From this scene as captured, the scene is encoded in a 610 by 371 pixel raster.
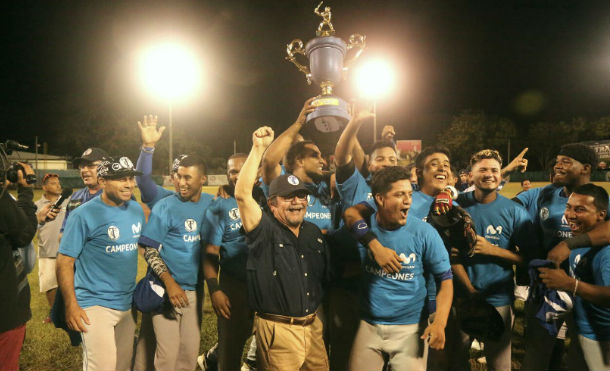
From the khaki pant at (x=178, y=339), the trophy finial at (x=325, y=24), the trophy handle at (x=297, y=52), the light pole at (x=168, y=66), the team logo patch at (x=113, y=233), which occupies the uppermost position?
the light pole at (x=168, y=66)

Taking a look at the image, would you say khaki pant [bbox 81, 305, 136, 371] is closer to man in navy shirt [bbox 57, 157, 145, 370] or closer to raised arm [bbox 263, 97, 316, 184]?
man in navy shirt [bbox 57, 157, 145, 370]

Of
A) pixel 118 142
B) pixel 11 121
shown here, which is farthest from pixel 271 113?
pixel 11 121

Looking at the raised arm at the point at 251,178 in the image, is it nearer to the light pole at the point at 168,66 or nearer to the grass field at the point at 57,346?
the grass field at the point at 57,346

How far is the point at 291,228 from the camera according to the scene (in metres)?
3.49

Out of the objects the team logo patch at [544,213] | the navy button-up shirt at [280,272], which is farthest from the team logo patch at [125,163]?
the team logo patch at [544,213]

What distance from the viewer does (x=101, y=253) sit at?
381cm

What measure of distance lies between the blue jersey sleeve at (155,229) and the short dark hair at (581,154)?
4.31 metres

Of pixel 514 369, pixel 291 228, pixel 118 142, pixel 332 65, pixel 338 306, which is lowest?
pixel 514 369

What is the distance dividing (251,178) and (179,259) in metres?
1.54

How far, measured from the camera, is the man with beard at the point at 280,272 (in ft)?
10.6

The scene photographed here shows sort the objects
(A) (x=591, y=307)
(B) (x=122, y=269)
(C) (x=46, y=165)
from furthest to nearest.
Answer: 1. (C) (x=46, y=165)
2. (B) (x=122, y=269)
3. (A) (x=591, y=307)

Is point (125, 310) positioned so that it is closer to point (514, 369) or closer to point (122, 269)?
point (122, 269)

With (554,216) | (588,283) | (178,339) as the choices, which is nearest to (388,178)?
(588,283)

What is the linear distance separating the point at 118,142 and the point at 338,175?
64554 millimetres
